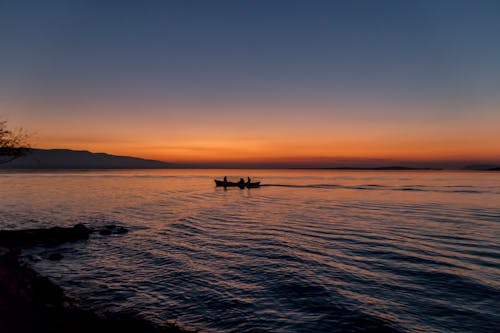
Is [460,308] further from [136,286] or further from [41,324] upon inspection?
[41,324]

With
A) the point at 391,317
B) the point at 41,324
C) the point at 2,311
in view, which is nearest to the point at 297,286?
the point at 391,317

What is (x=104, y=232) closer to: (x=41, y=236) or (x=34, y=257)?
(x=41, y=236)

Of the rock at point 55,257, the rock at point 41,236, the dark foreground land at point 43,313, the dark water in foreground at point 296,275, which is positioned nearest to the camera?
the dark foreground land at point 43,313

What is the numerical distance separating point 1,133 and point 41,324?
1497 cm

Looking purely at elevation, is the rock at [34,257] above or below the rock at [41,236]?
below

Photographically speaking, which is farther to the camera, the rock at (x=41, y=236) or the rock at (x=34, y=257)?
the rock at (x=41, y=236)

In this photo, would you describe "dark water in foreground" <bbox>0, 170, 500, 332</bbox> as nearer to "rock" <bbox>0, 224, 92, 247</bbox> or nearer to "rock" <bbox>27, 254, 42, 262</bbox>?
"rock" <bbox>27, 254, 42, 262</bbox>

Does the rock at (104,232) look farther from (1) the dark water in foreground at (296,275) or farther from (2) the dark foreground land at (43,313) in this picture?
(2) the dark foreground land at (43,313)

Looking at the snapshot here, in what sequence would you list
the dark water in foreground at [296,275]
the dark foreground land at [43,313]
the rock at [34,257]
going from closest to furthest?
the dark foreground land at [43,313]
the dark water in foreground at [296,275]
the rock at [34,257]

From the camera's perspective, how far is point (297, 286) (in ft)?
49.7

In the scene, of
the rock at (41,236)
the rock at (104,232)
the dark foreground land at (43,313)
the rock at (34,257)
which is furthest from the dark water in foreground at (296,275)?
the rock at (104,232)

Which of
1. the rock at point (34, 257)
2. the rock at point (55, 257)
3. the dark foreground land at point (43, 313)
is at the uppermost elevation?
the dark foreground land at point (43, 313)

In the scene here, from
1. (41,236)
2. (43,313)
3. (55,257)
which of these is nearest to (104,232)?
Result: (41,236)

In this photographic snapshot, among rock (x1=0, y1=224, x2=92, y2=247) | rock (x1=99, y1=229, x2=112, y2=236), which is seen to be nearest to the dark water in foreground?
rock (x1=0, y1=224, x2=92, y2=247)
